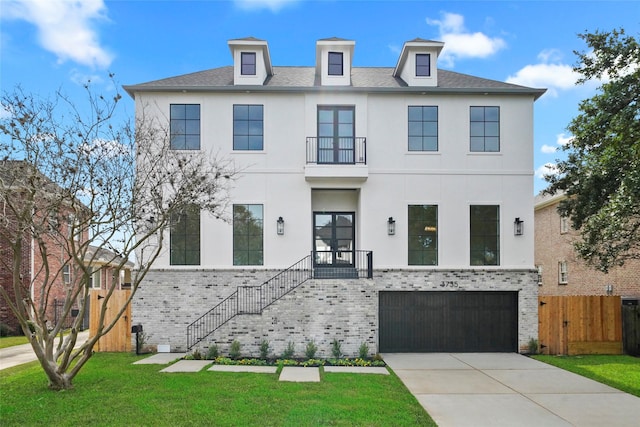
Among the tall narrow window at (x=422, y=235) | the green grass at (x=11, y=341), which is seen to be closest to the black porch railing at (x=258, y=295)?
the tall narrow window at (x=422, y=235)

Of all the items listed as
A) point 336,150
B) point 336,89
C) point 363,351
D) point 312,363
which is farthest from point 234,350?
point 336,89

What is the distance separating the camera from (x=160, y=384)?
935 centimetres

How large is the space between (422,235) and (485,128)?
12.4 ft

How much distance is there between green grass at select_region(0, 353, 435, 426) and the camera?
712 centimetres

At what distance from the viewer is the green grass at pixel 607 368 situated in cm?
1020

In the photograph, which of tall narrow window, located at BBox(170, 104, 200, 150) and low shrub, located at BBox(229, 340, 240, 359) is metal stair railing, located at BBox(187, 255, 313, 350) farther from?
tall narrow window, located at BBox(170, 104, 200, 150)

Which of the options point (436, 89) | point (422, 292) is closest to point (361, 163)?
point (436, 89)

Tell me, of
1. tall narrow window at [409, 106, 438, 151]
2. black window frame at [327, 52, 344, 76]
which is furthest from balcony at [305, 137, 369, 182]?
black window frame at [327, 52, 344, 76]

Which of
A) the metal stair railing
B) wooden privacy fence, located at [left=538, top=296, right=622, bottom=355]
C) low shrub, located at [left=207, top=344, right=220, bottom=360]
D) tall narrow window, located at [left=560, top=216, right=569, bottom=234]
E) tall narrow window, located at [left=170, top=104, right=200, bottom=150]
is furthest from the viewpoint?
tall narrow window, located at [left=560, top=216, right=569, bottom=234]

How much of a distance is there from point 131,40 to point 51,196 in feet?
15.9

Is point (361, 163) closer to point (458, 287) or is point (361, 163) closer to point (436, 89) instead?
point (436, 89)

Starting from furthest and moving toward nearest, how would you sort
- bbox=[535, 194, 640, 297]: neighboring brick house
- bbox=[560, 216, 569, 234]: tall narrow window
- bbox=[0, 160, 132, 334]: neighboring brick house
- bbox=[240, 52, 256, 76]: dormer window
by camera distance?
1. bbox=[560, 216, 569, 234]: tall narrow window
2. bbox=[535, 194, 640, 297]: neighboring brick house
3. bbox=[240, 52, 256, 76]: dormer window
4. bbox=[0, 160, 132, 334]: neighboring brick house

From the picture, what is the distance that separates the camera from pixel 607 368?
1182cm

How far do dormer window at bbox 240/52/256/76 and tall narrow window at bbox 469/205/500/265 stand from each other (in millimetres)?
7782
